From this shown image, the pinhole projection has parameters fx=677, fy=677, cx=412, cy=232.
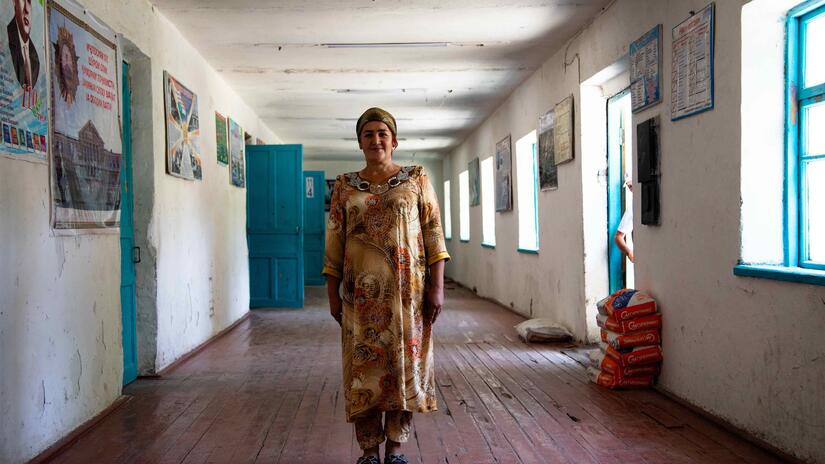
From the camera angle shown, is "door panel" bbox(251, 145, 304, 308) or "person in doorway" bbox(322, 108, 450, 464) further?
"door panel" bbox(251, 145, 304, 308)

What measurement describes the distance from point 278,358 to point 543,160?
11.4ft

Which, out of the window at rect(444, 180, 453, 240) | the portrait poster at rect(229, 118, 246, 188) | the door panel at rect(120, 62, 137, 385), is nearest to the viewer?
the door panel at rect(120, 62, 137, 385)

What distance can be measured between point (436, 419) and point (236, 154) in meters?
5.29

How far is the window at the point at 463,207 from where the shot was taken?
1312 centimetres

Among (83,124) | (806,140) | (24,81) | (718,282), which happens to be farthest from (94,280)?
(806,140)

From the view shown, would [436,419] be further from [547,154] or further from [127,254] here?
[547,154]

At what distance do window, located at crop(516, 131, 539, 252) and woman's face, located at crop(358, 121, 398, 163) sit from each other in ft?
18.8

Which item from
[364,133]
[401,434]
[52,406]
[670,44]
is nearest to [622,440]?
[401,434]

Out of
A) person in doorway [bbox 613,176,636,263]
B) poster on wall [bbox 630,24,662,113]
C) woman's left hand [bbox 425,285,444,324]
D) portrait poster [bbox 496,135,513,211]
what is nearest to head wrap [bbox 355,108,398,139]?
woman's left hand [bbox 425,285,444,324]

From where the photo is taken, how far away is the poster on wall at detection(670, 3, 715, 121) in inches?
142

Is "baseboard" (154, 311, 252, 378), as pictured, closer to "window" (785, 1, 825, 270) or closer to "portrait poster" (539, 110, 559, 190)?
"portrait poster" (539, 110, 559, 190)

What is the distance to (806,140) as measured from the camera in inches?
126

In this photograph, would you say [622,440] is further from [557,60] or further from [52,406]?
[557,60]

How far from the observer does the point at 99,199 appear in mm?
3871
